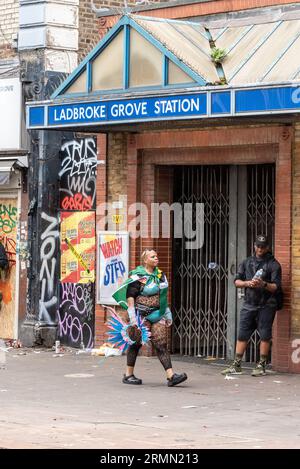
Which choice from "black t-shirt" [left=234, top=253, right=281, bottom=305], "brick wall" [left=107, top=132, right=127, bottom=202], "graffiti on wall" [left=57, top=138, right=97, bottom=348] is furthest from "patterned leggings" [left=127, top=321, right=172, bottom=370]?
"graffiti on wall" [left=57, top=138, right=97, bottom=348]

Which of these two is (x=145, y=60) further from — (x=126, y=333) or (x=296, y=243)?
(x=126, y=333)

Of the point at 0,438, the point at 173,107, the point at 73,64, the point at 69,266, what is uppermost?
the point at 73,64

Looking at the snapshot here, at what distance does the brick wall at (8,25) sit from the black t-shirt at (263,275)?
6.93 metres

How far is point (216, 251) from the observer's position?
17609 millimetres

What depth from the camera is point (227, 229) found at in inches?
686

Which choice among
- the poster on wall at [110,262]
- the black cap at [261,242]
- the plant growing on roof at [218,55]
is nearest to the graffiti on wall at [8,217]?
the poster on wall at [110,262]

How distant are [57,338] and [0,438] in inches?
327

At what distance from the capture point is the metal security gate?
17094 mm

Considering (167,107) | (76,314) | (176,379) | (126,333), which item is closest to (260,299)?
(176,379)

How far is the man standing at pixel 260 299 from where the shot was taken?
15539 millimetres
